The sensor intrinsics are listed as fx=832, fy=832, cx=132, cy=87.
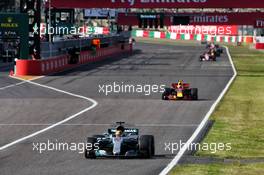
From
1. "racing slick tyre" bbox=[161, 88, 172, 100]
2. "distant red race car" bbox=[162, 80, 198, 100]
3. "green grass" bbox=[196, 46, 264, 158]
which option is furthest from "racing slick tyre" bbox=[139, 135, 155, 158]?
"racing slick tyre" bbox=[161, 88, 172, 100]

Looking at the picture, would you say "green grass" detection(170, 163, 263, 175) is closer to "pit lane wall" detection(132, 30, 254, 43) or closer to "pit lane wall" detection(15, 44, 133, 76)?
"pit lane wall" detection(15, 44, 133, 76)

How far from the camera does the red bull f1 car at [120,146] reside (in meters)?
19.5

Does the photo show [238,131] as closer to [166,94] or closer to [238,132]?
[238,132]

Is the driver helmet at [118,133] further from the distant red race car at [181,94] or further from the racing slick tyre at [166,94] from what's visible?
the racing slick tyre at [166,94]

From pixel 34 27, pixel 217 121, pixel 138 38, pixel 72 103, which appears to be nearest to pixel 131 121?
pixel 217 121

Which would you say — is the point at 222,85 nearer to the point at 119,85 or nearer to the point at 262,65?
the point at 119,85

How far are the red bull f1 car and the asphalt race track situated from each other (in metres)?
0.30

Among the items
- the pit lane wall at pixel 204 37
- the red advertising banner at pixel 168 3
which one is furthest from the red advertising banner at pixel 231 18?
the pit lane wall at pixel 204 37

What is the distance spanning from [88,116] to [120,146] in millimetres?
10400

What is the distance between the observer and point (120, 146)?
1972cm

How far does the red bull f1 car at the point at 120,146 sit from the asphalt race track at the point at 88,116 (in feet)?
1.00

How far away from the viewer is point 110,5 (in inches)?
2282

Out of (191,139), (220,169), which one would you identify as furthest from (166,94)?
(220,169)

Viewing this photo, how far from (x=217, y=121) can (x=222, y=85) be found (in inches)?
724
